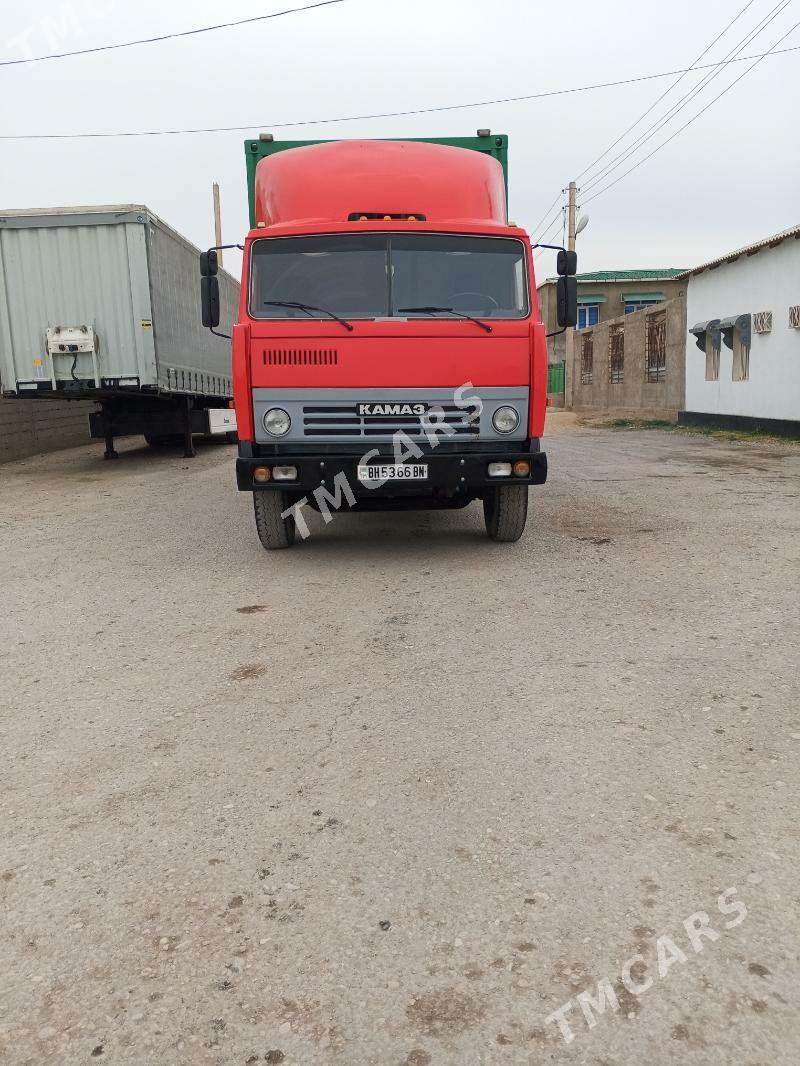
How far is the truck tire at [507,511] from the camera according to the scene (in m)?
6.62

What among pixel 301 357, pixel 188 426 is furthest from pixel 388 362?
pixel 188 426

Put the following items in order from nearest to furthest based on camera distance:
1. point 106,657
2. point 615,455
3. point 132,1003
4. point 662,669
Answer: point 132,1003
point 662,669
point 106,657
point 615,455

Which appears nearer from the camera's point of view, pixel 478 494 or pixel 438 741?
pixel 438 741

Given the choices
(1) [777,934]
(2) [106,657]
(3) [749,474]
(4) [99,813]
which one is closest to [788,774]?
(1) [777,934]

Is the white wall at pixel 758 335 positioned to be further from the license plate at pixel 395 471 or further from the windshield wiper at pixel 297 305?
the windshield wiper at pixel 297 305

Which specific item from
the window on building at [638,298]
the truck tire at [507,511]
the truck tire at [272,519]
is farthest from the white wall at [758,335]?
the window on building at [638,298]

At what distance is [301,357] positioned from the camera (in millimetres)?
Answer: 5898

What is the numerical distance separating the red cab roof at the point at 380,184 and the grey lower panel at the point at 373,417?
150 cm

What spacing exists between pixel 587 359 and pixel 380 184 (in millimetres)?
26562

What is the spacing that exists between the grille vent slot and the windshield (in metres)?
0.30

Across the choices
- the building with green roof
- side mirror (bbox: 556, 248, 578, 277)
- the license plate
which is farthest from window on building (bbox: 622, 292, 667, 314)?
the license plate

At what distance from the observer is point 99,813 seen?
2764 mm

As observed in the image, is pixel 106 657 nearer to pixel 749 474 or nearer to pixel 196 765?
pixel 196 765

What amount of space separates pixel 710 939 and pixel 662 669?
6.28 feet
